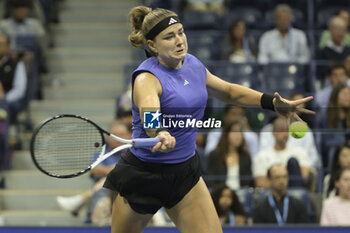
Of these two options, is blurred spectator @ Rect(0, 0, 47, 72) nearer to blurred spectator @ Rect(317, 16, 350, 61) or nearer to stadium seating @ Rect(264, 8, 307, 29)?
stadium seating @ Rect(264, 8, 307, 29)

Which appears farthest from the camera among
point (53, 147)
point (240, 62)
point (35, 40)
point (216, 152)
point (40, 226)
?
point (35, 40)

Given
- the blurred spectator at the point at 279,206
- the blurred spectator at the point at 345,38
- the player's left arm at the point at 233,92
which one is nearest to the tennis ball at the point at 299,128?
the player's left arm at the point at 233,92

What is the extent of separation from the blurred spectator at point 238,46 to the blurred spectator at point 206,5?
0.73m

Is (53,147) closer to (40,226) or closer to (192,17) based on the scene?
(40,226)

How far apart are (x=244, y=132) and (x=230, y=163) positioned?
64 centimetres

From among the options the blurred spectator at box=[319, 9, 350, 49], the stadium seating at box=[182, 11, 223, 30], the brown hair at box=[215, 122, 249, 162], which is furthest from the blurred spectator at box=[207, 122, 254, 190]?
the stadium seating at box=[182, 11, 223, 30]

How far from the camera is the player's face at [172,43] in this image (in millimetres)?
3545

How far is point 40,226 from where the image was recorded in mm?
5453

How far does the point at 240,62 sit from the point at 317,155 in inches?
94.8

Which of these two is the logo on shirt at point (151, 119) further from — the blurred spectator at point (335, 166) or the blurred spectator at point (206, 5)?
the blurred spectator at point (206, 5)

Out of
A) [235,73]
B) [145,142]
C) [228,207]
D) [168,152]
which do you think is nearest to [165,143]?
[145,142]

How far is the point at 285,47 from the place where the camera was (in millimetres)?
8125

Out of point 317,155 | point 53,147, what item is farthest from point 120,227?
point 317,155

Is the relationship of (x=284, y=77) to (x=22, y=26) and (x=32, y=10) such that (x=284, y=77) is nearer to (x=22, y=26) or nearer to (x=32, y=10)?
(x=22, y=26)
